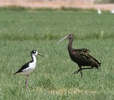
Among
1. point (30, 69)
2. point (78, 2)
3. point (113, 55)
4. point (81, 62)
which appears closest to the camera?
point (30, 69)

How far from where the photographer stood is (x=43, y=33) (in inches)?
1059

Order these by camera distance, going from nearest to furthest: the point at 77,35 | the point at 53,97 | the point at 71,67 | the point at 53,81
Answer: the point at 53,97 → the point at 53,81 → the point at 71,67 → the point at 77,35

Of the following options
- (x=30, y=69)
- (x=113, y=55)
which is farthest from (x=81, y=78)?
(x=113, y=55)

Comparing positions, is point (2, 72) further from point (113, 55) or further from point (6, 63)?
point (113, 55)

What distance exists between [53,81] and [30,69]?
1.22 m

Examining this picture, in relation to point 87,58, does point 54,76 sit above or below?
below

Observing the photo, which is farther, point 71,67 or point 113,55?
point 113,55

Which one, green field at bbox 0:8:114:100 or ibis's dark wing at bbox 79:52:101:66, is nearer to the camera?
green field at bbox 0:8:114:100

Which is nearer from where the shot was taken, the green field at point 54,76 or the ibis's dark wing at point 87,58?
the green field at point 54,76

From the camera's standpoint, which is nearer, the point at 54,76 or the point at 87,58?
the point at 87,58

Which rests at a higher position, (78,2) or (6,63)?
(78,2)

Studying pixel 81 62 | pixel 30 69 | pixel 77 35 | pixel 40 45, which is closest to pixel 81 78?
pixel 81 62

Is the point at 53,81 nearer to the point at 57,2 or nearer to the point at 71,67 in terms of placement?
the point at 71,67

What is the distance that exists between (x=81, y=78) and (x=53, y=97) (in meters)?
2.72
